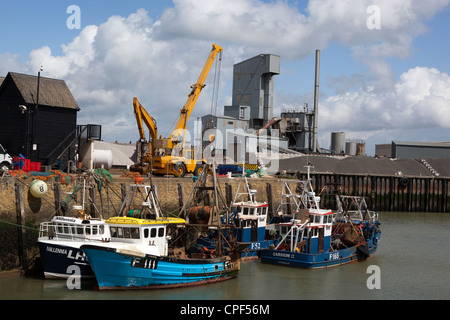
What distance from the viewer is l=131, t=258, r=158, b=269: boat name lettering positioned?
21.6 metres

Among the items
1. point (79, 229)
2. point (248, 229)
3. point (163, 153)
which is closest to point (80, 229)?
point (79, 229)

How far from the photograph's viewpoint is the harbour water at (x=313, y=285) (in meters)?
21.7

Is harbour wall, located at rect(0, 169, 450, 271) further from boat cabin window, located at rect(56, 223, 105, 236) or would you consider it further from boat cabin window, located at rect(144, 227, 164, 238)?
boat cabin window, located at rect(144, 227, 164, 238)

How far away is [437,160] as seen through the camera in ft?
243

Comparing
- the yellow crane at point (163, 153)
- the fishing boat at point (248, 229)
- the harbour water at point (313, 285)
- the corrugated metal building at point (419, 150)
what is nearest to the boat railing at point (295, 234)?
the harbour water at point (313, 285)

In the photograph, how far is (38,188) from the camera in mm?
26094

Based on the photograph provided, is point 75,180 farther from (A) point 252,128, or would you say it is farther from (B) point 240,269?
(A) point 252,128

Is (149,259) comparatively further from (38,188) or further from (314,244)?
(314,244)

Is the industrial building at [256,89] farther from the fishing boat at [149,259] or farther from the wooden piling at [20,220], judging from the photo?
the wooden piling at [20,220]

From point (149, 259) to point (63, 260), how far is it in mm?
4130

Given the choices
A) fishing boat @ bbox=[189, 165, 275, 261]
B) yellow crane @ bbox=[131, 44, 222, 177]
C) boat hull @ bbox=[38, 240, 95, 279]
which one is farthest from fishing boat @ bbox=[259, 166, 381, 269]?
yellow crane @ bbox=[131, 44, 222, 177]

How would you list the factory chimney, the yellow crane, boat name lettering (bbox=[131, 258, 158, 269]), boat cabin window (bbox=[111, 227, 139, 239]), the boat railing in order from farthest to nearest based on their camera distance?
the factory chimney → the yellow crane → the boat railing → boat cabin window (bbox=[111, 227, 139, 239]) → boat name lettering (bbox=[131, 258, 158, 269])

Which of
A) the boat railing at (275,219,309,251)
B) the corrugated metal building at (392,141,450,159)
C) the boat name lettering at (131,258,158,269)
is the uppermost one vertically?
the corrugated metal building at (392,141,450,159)
